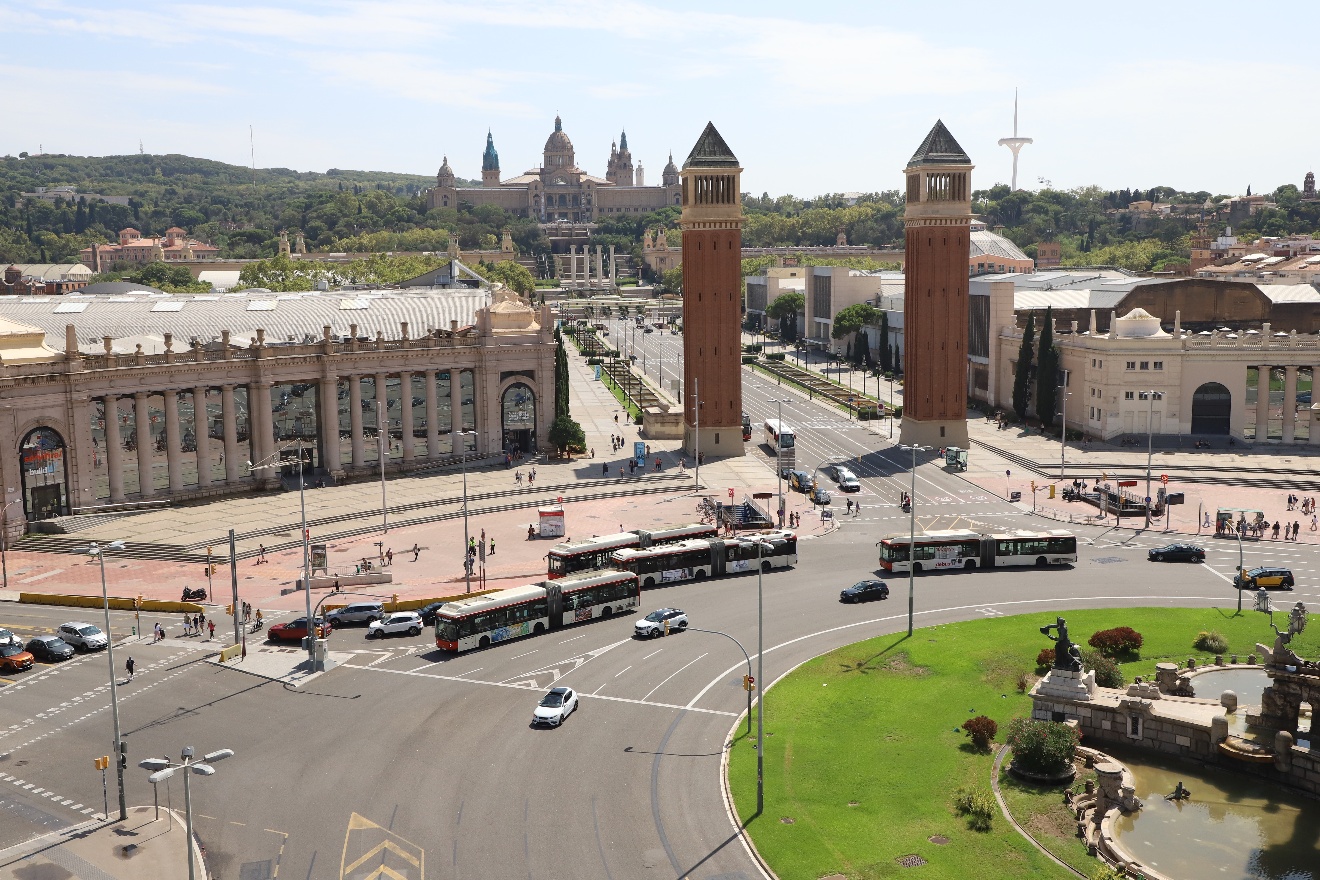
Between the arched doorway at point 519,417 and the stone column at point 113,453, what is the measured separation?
37368mm

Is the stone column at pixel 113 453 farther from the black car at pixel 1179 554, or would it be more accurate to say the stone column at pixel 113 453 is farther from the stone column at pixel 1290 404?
the stone column at pixel 1290 404

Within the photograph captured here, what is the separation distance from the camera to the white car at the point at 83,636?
69125 millimetres

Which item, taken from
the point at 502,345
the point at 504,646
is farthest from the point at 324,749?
the point at 502,345

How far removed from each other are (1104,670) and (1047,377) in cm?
8548

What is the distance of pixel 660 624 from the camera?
230 feet

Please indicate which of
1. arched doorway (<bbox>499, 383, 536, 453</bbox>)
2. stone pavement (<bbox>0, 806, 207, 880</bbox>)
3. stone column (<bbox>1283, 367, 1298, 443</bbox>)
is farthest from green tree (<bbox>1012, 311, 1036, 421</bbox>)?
stone pavement (<bbox>0, 806, 207, 880</bbox>)

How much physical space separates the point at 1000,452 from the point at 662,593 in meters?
60.1

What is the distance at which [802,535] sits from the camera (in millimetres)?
95312

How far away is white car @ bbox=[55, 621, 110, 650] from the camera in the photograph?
69.1 meters

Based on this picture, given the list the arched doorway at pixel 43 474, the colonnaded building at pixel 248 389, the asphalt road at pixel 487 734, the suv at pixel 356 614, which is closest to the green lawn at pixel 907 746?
the asphalt road at pixel 487 734

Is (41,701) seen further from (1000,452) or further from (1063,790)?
(1000,452)

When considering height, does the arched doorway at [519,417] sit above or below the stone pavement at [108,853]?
above

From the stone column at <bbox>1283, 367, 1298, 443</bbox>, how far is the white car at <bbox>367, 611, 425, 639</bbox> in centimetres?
9649

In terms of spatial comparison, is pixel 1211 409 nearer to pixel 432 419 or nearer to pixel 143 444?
pixel 432 419
